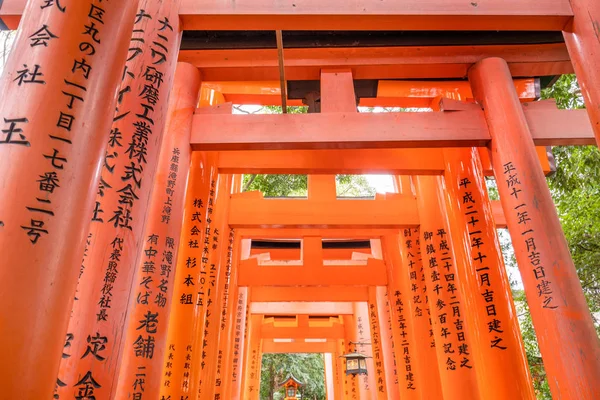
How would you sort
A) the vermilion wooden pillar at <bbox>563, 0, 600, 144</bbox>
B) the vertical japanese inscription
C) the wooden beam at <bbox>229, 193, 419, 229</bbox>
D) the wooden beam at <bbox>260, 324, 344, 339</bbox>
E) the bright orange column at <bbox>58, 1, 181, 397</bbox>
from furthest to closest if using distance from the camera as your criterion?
the wooden beam at <bbox>260, 324, 344, 339</bbox>
the wooden beam at <bbox>229, 193, 419, 229</bbox>
the vertical japanese inscription
the vermilion wooden pillar at <bbox>563, 0, 600, 144</bbox>
the bright orange column at <bbox>58, 1, 181, 397</bbox>

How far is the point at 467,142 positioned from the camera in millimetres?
3648

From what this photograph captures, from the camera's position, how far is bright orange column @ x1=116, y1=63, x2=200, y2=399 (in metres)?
2.57

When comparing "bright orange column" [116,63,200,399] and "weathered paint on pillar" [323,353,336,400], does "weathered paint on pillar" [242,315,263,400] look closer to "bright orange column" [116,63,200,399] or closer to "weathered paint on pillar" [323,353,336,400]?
"weathered paint on pillar" [323,353,336,400]

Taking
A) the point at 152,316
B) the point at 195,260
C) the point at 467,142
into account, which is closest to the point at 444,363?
the point at 467,142

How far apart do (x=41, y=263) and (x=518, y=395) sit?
12.0 ft

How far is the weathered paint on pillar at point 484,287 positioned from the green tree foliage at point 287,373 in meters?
17.5

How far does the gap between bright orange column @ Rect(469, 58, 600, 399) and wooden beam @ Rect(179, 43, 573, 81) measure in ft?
1.91

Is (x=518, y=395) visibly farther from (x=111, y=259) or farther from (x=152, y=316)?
(x=111, y=259)

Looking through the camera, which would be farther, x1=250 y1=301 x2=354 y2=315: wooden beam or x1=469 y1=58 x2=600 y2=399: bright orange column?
x1=250 y1=301 x2=354 y2=315: wooden beam

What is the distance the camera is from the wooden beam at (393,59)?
4117mm

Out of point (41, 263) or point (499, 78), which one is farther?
point (499, 78)

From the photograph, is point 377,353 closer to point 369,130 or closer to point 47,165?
point 369,130

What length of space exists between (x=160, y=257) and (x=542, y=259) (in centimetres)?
276

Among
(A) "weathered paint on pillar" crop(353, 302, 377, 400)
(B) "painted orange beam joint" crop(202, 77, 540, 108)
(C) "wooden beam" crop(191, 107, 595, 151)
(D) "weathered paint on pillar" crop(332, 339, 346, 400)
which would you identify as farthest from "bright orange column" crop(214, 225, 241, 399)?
(D) "weathered paint on pillar" crop(332, 339, 346, 400)
